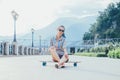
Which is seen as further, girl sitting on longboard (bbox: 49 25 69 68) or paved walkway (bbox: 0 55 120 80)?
girl sitting on longboard (bbox: 49 25 69 68)

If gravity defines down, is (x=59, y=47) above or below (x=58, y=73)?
above

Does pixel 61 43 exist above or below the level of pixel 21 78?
above

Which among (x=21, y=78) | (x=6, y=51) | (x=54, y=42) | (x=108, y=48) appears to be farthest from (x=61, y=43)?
(x=108, y=48)

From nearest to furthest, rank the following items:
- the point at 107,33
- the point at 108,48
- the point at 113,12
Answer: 1. the point at 108,48
2. the point at 107,33
3. the point at 113,12

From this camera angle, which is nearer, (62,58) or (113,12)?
(62,58)

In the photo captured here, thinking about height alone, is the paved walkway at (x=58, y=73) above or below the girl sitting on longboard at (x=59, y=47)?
below

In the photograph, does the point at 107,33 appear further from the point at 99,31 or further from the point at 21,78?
the point at 21,78

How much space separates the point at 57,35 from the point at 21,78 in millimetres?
5180

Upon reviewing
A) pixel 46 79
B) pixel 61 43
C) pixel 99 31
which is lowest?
pixel 46 79

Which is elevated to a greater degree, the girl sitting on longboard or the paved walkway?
the girl sitting on longboard

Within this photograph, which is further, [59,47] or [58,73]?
[59,47]

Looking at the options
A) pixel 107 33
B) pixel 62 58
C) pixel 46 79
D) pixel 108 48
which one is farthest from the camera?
pixel 107 33

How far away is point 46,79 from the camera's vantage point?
30.9 feet

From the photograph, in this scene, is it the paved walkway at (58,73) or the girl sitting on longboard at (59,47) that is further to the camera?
the girl sitting on longboard at (59,47)
